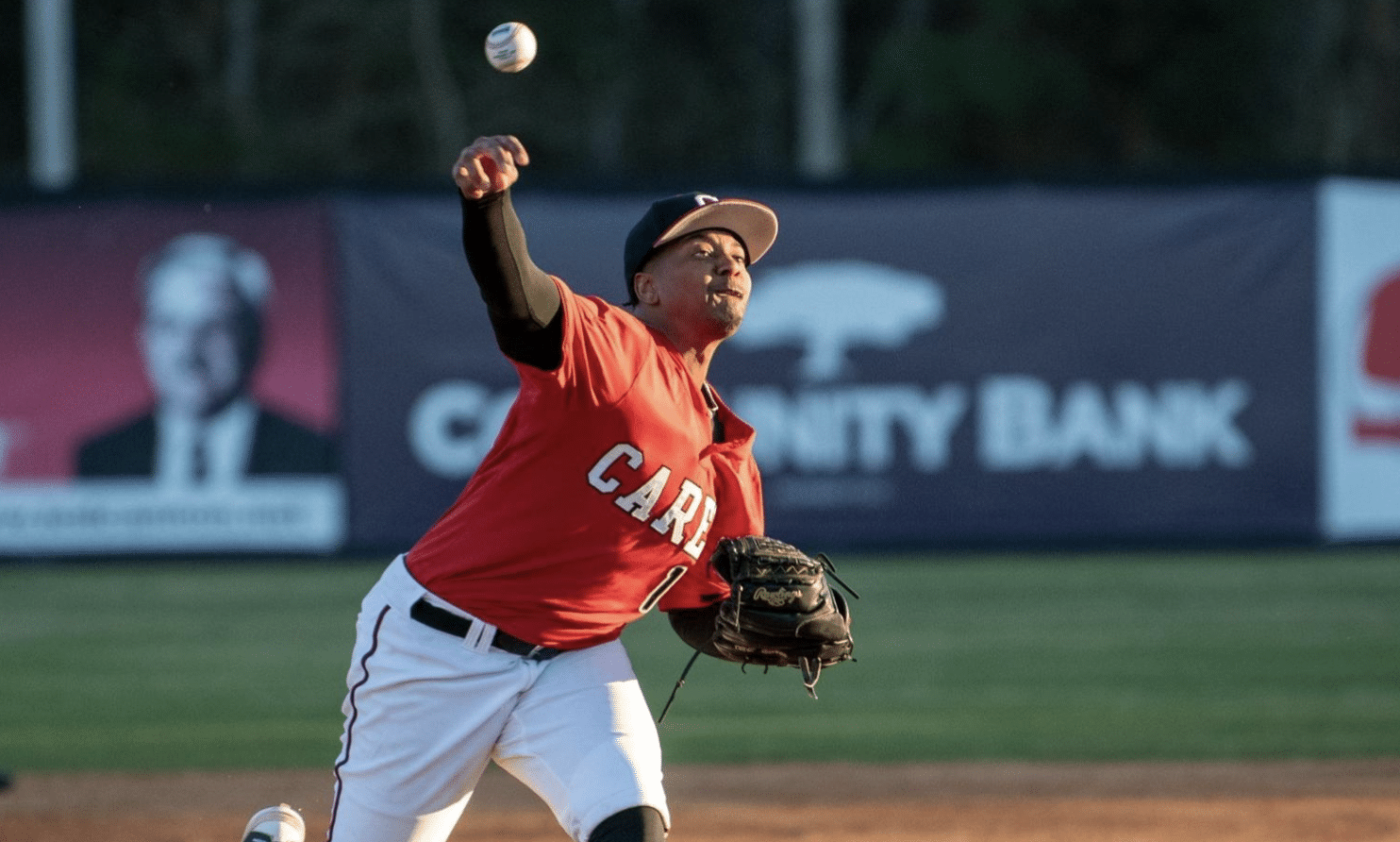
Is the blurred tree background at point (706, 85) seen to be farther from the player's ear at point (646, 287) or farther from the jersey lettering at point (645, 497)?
the jersey lettering at point (645, 497)

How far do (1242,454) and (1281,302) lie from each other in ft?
3.22

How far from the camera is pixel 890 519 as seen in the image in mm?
12180

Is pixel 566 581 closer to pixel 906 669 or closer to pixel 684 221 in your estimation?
pixel 684 221

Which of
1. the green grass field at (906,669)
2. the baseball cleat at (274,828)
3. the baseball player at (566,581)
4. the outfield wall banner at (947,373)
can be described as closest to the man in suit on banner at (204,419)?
the outfield wall banner at (947,373)

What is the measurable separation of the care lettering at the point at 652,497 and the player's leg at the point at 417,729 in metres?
0.38

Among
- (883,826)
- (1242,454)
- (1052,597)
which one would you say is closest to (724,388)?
(1052,597)

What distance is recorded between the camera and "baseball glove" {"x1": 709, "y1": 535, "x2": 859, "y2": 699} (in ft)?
13.4

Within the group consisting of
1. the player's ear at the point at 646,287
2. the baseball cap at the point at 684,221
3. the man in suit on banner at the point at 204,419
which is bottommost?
the man in suit on banner at the point at 204,419

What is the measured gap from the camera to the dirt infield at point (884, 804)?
6406 mm

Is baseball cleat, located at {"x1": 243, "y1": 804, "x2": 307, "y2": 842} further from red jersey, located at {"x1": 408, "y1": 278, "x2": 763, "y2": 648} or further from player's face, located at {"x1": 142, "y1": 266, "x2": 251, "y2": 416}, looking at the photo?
player's face, located at {"x1": 142, "y1": 266, "x2": 251, "y2": 416}

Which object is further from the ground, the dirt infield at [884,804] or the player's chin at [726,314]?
the player's chin at [726,314]

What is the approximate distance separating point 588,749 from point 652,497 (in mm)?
511

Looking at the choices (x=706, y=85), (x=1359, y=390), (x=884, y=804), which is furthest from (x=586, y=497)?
(x=706, y=85)

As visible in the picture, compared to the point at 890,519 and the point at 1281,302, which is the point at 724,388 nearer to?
the point at 890,519
